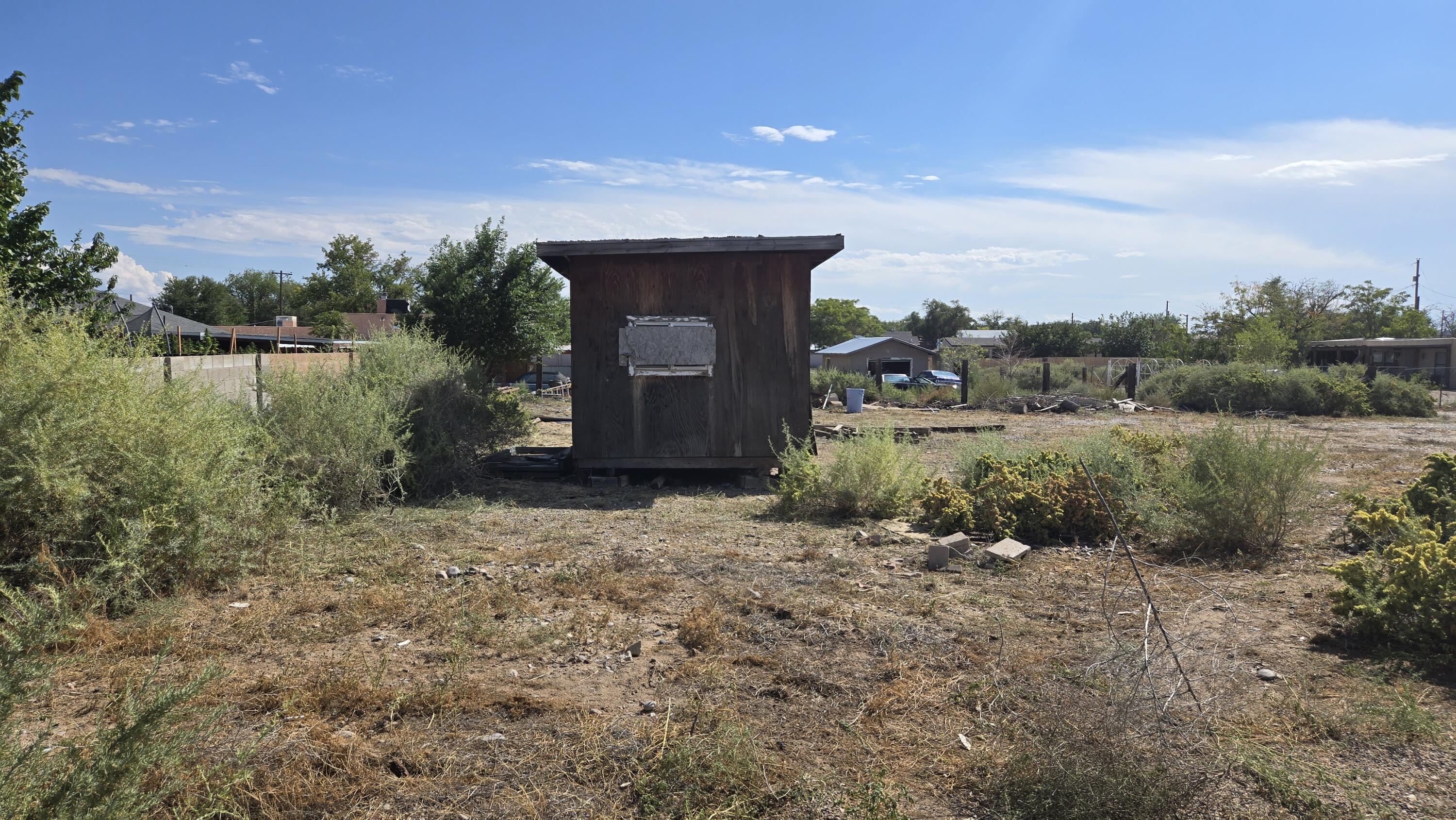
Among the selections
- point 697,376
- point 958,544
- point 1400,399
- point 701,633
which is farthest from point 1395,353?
point 701,633

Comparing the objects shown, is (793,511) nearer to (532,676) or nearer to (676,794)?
(532,676)

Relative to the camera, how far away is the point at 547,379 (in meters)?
35.9

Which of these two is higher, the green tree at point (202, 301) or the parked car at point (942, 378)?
the green tree at point (202, 301)

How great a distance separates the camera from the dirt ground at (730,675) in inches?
117

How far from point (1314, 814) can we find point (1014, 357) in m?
30.7

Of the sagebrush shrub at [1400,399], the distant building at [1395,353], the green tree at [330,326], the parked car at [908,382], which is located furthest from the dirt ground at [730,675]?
the green tree at [330,326]

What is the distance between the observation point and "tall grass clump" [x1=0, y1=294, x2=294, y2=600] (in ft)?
14.7

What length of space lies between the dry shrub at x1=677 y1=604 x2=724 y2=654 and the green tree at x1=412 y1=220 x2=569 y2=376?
16814 millimetres

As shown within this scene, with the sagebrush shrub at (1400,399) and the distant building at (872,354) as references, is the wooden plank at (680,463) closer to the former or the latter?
the sagebrush shrub at (1400,399)

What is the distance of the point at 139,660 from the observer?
396 centimetres

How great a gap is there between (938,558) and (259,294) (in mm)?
68872

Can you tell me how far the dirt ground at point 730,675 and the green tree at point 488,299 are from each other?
47.6 ft

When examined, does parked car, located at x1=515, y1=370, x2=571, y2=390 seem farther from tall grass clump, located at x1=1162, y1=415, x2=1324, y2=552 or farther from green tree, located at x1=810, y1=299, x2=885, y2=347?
green tree, located at x1=810, y1=299, x2=885, y2=347

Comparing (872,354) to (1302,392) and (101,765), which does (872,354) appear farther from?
(101,765)
